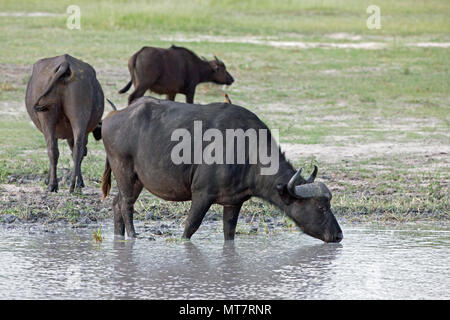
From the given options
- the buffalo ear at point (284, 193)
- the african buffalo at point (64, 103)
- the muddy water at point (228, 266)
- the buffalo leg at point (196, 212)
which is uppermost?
the african buffalo at point (64, 103)

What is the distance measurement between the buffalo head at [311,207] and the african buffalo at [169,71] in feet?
27.0

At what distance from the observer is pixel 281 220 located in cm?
905

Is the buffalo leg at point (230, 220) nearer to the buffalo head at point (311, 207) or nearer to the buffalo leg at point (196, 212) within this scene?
the buffalo leg at point (196, 212)

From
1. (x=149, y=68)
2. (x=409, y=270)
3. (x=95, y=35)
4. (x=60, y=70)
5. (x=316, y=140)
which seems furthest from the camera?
(x=95, y=35)

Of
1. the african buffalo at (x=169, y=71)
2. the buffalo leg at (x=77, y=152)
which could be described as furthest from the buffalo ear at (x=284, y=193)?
the african buffalo at (x=169, y=71)

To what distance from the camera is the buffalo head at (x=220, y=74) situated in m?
17.5

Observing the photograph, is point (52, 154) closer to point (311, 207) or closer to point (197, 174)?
point (197, 174)

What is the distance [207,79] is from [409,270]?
10883mm

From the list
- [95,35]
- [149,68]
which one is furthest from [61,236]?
[95,35]

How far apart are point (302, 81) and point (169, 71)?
11.1 ft

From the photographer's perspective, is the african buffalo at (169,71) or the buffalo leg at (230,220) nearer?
the buffalo leg at (230,220)

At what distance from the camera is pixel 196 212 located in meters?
7.64

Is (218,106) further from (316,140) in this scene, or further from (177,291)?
(316,140)

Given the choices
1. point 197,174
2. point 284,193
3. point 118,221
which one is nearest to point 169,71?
point 118,221
